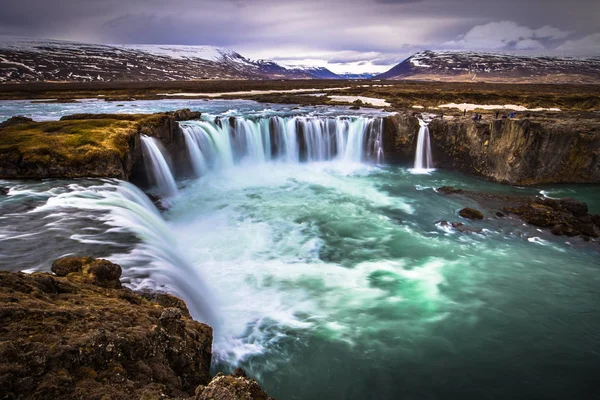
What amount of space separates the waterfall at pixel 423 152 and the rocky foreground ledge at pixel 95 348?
957 inches

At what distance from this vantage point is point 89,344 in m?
4.00

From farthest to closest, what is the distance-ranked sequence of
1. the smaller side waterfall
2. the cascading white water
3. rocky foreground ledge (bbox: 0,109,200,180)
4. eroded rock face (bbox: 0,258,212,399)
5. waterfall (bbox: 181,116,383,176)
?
waterfall (bbox: 181,116,383,176) < the smaller side waterfall < rocky foreground ledge (bbox: 0,109,200,180) < the cascading white water < eroded rock face (bbox: 0,258,212,399)

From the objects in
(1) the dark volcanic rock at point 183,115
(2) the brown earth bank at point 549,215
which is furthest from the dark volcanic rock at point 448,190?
(1) the dark volcanic rock at point 183,115

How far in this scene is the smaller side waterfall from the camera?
19.6 metres

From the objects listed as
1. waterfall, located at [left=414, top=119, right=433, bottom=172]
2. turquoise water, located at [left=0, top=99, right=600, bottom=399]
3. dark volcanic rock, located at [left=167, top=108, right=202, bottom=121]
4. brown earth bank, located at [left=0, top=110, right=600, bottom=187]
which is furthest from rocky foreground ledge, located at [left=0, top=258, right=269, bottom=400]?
waterfall, located at [left=414, top=119, right=433, bottom=172]

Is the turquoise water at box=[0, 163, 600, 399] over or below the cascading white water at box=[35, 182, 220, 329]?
below

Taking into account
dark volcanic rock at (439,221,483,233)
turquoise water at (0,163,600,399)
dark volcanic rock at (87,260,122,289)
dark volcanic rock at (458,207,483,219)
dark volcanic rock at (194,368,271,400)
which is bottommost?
turquoise water at (0,163,600,399)

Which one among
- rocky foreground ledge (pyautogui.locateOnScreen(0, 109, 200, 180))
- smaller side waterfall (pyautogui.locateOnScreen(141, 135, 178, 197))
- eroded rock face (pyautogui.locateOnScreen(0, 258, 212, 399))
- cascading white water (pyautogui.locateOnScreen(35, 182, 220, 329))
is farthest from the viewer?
smaller side waterfall (pyautogui.locateOnScreen(141, 135, 178, 197))

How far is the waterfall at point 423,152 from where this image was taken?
27.0 metres

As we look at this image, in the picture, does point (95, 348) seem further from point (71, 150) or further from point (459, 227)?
point (459, 227)

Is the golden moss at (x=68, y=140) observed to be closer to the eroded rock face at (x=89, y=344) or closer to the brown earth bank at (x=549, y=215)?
the eroded rock face at (x=89, y=344)

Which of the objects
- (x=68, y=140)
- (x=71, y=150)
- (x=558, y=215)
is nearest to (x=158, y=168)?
(x=68, y=140)

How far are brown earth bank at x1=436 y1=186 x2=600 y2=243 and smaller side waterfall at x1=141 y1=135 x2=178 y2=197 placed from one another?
14655 mm

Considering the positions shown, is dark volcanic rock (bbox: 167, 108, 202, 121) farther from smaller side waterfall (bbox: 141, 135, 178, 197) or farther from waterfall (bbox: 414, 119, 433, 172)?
waterfall (bbox: 414, 119, 433, 172)
